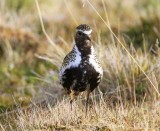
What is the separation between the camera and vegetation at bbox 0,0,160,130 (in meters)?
5.82

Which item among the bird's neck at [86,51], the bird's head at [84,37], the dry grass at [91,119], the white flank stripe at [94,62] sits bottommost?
the dry grass at [91,119]

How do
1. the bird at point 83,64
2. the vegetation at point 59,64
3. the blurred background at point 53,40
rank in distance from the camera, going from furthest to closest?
the blurred background at point 53,40 → the bird at point 83,64 → the vegetation at point 59,64

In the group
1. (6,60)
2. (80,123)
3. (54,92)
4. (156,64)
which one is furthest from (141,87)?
(6,60)

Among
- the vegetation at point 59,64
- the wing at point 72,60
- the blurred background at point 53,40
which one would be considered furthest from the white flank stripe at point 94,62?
the blurred background at point 53,40

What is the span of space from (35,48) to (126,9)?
3.06m

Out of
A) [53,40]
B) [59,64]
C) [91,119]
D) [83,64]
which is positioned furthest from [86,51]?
[53,40]

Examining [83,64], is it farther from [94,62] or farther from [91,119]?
[91,119]

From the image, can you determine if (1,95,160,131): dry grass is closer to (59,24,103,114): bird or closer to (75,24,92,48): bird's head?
(59,24,103,114): bird

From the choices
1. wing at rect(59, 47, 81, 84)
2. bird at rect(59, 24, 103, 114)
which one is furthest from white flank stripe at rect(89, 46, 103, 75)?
wing at rect(59, 47, 81, 84)

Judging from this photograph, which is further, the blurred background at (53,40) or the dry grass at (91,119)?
the blurred background at (53,40)

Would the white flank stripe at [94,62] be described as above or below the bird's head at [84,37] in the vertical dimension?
below

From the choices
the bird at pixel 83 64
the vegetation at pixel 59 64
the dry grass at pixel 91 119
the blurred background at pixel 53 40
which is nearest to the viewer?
the dry grass at pixel 91 119

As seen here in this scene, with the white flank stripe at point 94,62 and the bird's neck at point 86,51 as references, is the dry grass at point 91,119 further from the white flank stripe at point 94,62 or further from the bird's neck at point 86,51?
the bird's neck at point 86,51

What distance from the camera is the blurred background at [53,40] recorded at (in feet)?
25.6
